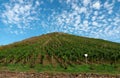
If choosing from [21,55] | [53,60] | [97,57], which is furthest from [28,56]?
[97,57]

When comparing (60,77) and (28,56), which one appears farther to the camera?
(28,56)

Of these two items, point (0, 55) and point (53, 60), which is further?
point (0, 55)

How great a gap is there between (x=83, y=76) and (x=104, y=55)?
31910mm

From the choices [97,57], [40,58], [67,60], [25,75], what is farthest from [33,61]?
[25,75]

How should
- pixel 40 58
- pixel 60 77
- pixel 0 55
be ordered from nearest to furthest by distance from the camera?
pixel 60 77 → pixel 40 58 → pixel 0 55

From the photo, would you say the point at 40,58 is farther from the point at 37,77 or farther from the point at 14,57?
the point at 37,77

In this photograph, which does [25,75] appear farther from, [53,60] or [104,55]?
[104,55]

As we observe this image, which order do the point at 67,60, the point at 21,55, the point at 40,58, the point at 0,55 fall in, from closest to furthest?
the point at 67,60, the point at 40,58, the point at 21,55, the point at 0,55

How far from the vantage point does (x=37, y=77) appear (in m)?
17.0

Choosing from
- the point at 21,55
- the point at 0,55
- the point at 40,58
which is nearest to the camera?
the point at 40,58

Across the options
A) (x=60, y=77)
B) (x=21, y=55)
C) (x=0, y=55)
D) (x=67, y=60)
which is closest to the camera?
(x=60, y=77)

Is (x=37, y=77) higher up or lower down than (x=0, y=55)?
lower down

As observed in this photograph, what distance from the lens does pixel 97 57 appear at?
4697 centimetres

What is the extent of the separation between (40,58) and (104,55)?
45.8 feet
